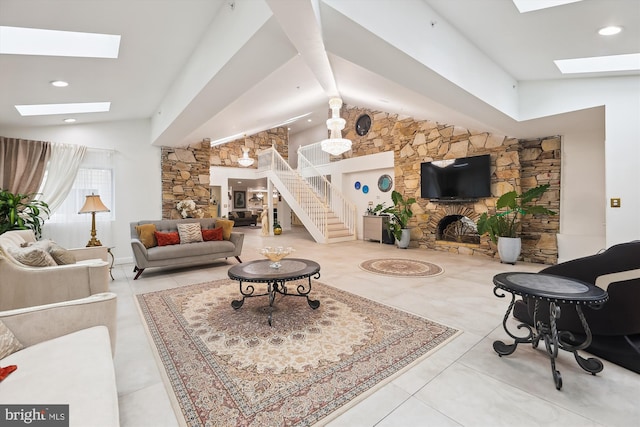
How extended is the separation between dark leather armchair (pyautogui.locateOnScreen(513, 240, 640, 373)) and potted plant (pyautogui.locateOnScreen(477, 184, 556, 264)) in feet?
10.5

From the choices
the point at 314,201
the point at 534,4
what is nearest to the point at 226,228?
the point at 314,201

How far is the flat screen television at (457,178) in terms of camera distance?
19.1ft

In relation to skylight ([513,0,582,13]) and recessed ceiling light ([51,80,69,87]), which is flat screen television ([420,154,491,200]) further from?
recessed ceiling light ([51,80,69,87])

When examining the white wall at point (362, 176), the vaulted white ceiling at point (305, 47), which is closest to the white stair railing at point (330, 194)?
the white wall at point (362, 176)

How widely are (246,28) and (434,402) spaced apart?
307 centimetres

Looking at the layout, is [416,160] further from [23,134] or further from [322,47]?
[23,134]

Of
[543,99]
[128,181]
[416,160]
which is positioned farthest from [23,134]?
[543,99]

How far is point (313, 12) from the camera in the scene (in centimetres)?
203

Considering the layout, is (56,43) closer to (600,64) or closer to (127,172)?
(127,172)

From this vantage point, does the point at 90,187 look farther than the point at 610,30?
Yes

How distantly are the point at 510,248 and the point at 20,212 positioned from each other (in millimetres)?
8222

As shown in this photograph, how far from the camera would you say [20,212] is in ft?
13.7

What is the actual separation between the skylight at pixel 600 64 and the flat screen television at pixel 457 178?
7.52ft

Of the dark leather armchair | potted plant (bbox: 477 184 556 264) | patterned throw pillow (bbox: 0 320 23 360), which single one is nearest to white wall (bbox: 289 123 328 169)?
potted plant (bbox: 477 184 556 264)
